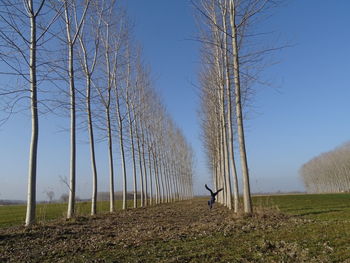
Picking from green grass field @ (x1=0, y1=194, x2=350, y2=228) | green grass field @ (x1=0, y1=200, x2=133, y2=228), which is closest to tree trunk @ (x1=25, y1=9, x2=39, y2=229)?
green grass field @ (x1=0, y1=200, x2=133, y2=228)

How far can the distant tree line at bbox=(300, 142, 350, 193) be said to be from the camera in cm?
7619

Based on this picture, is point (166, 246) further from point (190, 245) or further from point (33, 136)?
point (33, 136)

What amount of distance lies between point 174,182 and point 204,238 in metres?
37.9

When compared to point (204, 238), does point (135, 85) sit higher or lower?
higher

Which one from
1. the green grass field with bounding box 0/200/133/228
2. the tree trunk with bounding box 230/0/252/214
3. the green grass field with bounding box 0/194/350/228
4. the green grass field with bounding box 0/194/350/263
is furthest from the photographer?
the green grass field with bounding box 0/200/133/228

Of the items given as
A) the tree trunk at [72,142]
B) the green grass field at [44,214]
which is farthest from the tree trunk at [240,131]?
the green grass field at [44,214]

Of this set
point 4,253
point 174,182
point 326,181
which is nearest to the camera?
point 4,253

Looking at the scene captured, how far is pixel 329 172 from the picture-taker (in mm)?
84250

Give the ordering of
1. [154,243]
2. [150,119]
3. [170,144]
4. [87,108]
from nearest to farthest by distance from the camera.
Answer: [154,243] → [87,108] → [150,119] → [170,144]

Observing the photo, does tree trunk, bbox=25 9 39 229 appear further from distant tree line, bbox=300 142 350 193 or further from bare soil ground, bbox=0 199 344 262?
distant tree line, bbox=300 142 350 193

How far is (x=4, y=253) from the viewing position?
18.6ft

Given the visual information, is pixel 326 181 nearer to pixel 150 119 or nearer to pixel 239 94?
pixel 150 119

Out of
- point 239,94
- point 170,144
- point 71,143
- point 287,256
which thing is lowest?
point 287,256

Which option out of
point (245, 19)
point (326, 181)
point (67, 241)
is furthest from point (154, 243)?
point (326, 181)
